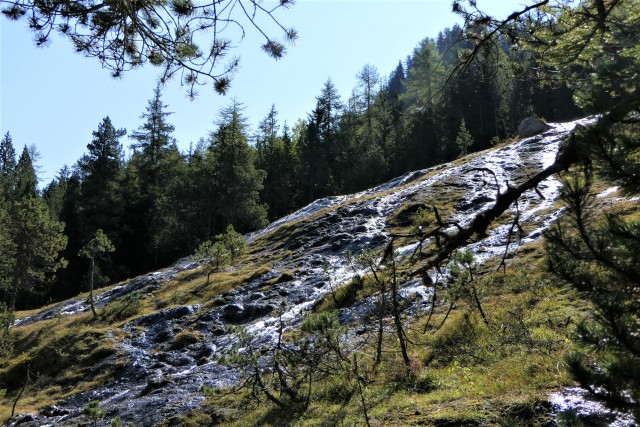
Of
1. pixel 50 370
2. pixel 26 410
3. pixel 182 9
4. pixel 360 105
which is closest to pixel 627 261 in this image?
pixel 182 9

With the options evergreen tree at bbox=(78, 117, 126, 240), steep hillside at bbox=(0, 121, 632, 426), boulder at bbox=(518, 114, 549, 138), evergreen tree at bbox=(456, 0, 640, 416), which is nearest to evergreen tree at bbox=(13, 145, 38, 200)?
evergreen tree at bbox=(78, 117, 126, 240)

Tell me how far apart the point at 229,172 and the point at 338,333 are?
44945mm

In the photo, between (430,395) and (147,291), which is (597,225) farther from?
(147,291)

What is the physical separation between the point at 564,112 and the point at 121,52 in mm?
63436

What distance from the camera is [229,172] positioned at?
53.3 m

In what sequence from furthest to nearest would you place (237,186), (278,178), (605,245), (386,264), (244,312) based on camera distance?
(278,178) → (237,186) → (244,312) → (386,264) → (605,245)

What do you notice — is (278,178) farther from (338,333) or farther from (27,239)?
(338,333)

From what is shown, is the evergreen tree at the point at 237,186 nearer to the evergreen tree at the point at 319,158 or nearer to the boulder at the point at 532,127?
the evergreen tree at the point at 319,158

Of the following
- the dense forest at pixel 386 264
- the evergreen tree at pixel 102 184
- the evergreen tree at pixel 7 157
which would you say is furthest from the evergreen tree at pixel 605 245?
the evergreen tree at pixel 7 157

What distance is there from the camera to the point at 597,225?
2492mm

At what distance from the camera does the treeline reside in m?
53.2

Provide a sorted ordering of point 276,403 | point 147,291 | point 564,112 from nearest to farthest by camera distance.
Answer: point 276,403 < point 147,291 < point 564,112

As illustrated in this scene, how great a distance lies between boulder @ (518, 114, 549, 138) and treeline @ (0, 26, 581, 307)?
2882mm

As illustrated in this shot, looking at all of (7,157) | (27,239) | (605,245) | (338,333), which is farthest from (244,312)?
(7,157)
